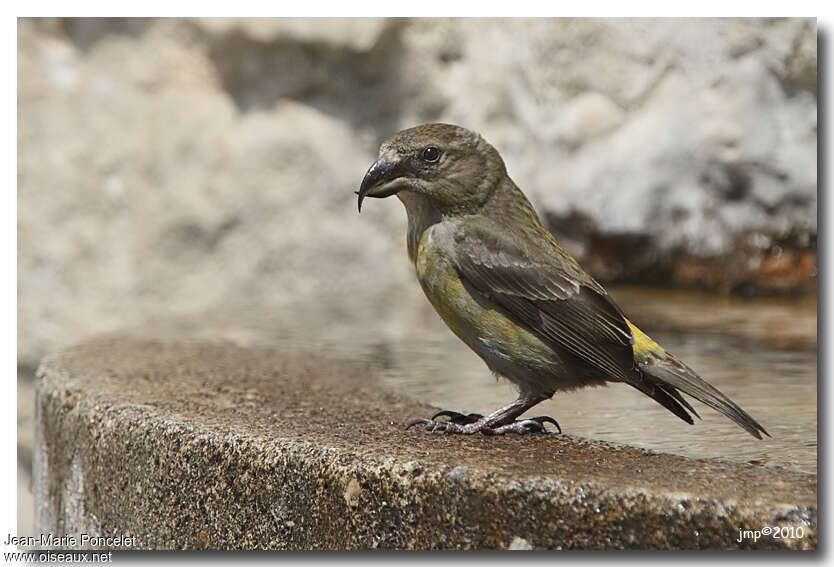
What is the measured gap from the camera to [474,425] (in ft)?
10.00

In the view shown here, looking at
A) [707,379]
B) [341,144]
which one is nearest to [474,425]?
[707,379]

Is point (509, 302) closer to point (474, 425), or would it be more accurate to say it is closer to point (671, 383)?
point (474, 425)

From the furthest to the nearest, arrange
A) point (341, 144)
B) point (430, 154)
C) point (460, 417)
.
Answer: point (341, 144)
point (430, 154)
point (460, 417)

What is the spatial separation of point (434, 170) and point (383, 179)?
0.54ft

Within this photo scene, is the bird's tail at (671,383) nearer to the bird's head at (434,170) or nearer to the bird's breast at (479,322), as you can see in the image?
the bird's breast at (479,322)

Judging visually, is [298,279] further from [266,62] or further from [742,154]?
[742,154]

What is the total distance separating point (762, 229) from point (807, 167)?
1.54ft

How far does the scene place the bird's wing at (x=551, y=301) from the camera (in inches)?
121

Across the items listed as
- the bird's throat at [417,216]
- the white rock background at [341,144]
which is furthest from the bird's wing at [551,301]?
the white rock background at [341,144]

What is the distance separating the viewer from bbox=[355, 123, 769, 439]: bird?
3076 mm

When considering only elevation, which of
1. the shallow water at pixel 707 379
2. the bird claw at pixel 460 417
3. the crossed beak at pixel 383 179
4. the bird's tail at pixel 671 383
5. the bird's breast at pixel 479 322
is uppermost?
the crossed beak at pixel 383 179

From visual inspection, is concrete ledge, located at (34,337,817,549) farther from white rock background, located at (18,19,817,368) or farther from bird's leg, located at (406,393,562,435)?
white rock background, located at (18,19,817,368)

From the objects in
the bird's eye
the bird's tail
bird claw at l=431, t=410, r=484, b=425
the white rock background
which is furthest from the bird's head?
the white rock background

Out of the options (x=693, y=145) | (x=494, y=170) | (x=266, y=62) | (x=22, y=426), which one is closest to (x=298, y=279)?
(x=266, y=62)
